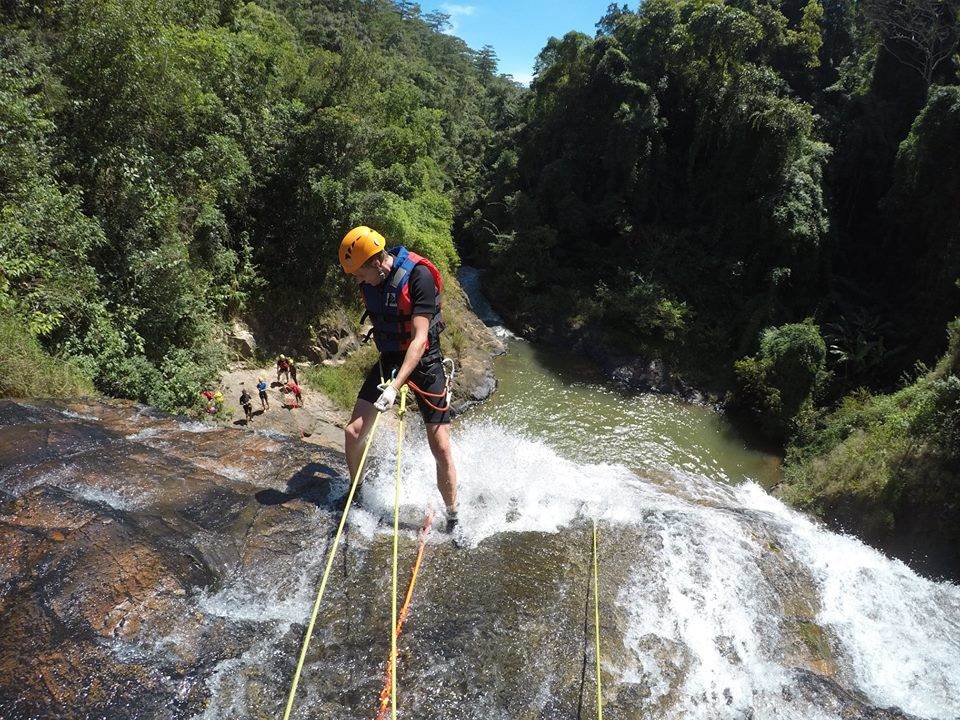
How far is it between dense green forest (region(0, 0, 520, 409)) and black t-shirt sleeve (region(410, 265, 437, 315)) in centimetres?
459

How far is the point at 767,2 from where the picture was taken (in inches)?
920

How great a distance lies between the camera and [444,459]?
15.2 ft

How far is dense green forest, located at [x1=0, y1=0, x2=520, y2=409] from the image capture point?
7871 millimetres

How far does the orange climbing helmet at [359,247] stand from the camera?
4180 mm

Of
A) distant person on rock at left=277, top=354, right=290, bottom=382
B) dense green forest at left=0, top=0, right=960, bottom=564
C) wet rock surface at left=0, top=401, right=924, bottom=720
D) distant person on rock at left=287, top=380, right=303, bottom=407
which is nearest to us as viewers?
Result: wet rock surface at left=0, top=401, right=924, bottom=720

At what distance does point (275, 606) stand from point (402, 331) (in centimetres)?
221

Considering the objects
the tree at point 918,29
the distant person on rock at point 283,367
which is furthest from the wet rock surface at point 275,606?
the tree at point 918,29

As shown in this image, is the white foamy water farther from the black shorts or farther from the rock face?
the rock face

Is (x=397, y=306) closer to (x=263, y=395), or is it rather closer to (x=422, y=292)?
(x=422, y=292)

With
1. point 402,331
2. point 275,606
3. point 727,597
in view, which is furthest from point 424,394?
point 727,597

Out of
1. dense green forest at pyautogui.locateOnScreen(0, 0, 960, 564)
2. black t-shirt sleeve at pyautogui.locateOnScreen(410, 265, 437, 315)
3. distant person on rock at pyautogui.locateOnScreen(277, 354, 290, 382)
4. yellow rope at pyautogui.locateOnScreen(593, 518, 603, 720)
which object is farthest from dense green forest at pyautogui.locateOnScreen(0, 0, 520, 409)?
yellow rope at pyautogui.locateOnScreen(593, 518, 603, 720)

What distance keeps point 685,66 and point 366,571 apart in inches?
993

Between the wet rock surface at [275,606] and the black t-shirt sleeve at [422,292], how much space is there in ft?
6.14

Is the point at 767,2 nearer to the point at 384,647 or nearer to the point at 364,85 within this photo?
the point at 364,85
